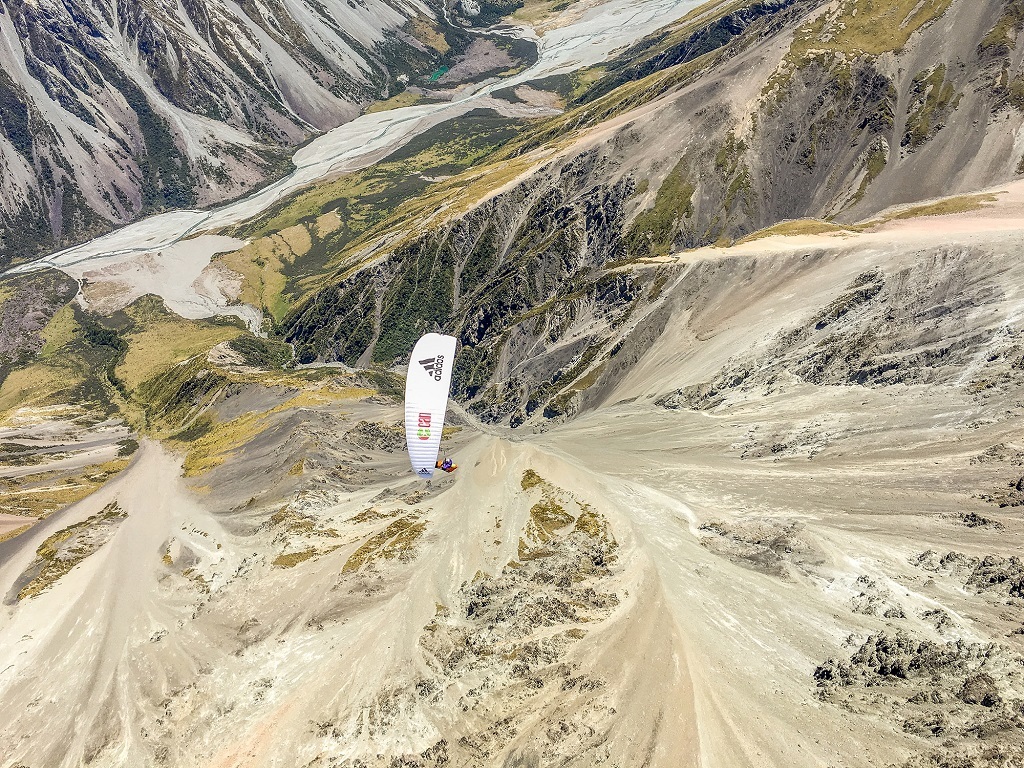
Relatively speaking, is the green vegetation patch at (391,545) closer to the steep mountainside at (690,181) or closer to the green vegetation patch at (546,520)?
the green vegetation patch at (546,520)

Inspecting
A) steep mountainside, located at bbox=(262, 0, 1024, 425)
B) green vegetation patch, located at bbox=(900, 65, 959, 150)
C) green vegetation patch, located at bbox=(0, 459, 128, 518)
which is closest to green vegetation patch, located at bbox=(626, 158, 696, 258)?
steep mountainside, located at bbox=(262, 0, 1024, 425)

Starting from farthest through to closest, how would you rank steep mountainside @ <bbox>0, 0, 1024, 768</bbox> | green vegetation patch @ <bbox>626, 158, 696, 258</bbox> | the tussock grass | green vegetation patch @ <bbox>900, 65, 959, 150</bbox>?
green vegetation patch @ <bbox>626, 158, 696, 258</bbox> → the tussock grass → green vegetation patch @ <bbox>900, 65, 959, 150</bbox> → steep mountainside @ <bbox>0, 0, 1024, 768</bbox>

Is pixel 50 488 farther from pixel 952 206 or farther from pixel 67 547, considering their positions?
pixel 952 206

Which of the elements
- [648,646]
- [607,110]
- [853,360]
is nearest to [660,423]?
[853,360]

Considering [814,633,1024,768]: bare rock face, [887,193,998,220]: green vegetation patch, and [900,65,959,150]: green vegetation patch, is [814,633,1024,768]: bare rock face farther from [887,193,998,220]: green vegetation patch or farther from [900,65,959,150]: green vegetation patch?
[900,65,959,150]: green vegetation patch

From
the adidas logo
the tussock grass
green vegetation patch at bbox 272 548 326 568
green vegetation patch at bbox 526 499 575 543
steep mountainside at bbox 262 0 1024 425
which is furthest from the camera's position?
the tussock grass

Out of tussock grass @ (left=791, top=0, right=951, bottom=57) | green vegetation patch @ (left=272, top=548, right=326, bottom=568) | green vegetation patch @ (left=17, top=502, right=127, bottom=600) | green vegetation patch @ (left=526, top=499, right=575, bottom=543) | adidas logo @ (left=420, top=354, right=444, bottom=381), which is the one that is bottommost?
green vegetation patch @ (left=17, top=502, right=127, bottom=600)

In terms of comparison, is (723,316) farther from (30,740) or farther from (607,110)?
(607,110)
